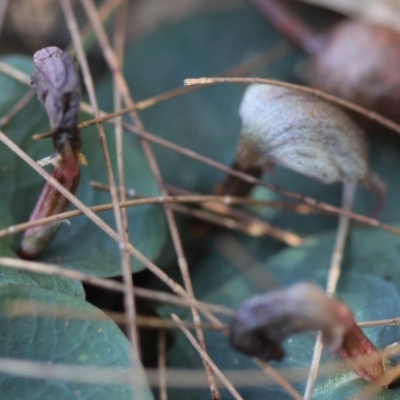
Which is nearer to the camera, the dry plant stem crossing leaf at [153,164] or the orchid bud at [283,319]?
the orchid bud at [283,319]

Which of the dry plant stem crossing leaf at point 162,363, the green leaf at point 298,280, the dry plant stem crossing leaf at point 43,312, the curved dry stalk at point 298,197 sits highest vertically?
the curved dry stalk at point 298,197

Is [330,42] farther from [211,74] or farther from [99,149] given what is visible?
[99,149]

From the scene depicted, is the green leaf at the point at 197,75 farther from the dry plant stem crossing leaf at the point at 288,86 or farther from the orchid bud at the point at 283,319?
the orchid bud at the point at 283,319

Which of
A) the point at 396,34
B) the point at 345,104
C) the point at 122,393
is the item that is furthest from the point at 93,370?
the point at 396,34

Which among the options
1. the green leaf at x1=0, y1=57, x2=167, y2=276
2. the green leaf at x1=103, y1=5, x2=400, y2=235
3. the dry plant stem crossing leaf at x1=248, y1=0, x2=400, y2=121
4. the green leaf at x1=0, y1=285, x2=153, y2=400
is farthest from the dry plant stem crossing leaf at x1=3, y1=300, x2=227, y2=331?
the dry plant stem crossing leaf at x1=248, y1=0, x2=400, y2=121

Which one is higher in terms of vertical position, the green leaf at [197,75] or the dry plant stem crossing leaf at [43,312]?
the green leaf at [197,75]

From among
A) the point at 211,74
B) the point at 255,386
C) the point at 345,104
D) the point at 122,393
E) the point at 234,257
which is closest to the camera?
the point at 122,393

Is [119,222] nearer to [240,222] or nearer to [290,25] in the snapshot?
[240,222]

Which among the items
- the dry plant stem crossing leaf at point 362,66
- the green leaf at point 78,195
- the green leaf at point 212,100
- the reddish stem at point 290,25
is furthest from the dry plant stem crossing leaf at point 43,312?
the reddish stem at point 290,25
